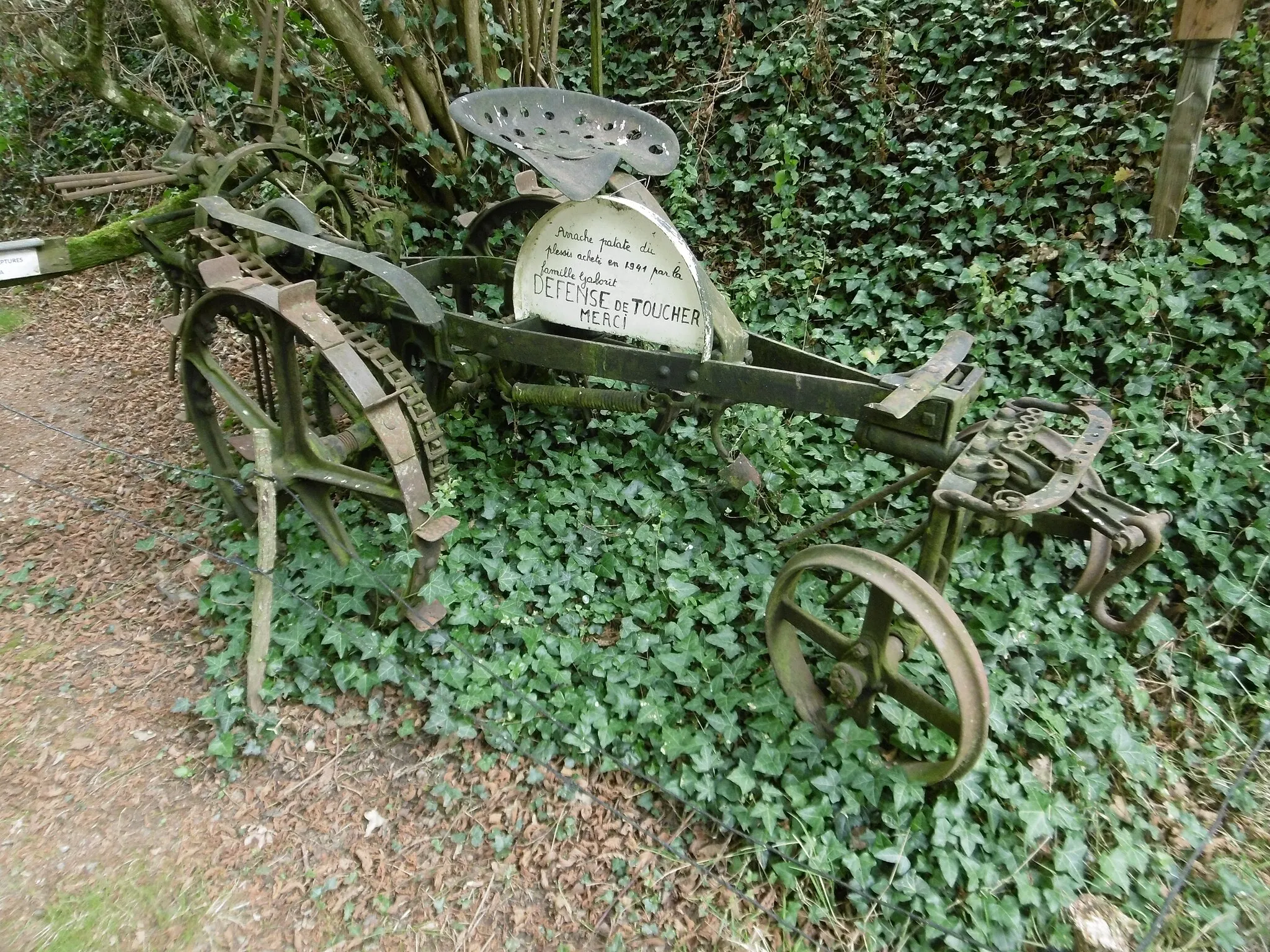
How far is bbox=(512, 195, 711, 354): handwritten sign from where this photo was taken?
292cm

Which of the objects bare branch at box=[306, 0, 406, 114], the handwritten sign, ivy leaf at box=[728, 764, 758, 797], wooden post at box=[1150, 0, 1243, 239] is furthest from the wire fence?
wooden post at box=[1150, 0, 1243, 239]

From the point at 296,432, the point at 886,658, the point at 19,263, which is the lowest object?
the point at 886,658

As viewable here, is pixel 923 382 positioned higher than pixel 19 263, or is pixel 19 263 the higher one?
pixel 19 263

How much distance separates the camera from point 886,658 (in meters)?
2.55

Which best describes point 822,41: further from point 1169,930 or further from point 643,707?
point 1169,930

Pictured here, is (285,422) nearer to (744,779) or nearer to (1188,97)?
(744,779)

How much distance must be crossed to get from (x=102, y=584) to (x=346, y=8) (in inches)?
125

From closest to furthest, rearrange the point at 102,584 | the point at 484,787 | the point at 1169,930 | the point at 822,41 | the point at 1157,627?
the point at 1169,930 < the point at 484,787 < the point at 1157,627 < the point at 102,584 < the point at 822,41

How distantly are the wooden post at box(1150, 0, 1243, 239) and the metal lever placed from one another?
1.87 metres

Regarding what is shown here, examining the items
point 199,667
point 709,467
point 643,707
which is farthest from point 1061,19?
point 199,667

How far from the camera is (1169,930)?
244cm

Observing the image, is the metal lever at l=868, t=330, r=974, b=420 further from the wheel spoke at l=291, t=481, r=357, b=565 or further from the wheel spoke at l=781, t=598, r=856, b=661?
the wheel spoke at l=291, t=481, r=357, b=565

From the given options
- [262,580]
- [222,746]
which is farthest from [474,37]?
[222,746]

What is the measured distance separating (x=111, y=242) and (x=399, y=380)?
2290 mm
